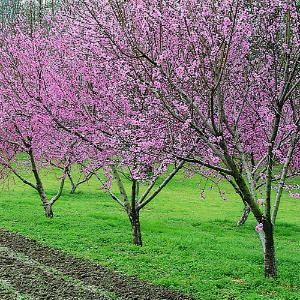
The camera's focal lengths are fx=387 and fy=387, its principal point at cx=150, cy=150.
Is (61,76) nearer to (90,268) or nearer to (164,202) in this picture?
(90,268)

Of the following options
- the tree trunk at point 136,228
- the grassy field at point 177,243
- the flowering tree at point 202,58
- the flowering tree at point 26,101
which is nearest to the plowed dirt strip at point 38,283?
the grassy field at point 177,243

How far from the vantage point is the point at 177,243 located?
12.4 metres

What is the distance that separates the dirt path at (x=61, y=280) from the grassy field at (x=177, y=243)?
464 mm

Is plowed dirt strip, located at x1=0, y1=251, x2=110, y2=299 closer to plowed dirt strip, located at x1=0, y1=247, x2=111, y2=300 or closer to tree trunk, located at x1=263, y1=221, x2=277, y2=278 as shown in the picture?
plowed dirt strip, located at x1=0, y1=247, x2=111, y2=300

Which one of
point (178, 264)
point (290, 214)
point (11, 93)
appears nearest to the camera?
point (178, 264)

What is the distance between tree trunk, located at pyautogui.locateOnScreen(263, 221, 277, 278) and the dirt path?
87.1 inches

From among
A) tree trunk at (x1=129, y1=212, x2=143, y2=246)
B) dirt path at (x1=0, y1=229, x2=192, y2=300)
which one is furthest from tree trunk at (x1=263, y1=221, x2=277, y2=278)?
tree trunk at (x1=129, y1=212, x2=143, y2=246)

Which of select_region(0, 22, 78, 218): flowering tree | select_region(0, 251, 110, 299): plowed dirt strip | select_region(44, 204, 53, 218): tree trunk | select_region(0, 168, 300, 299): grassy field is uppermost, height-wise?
select_region(0, 22, 78, 218): flowering tree

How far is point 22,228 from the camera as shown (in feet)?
43.2

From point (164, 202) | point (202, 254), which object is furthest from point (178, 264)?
point (164, 202)

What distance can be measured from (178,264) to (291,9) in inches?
255

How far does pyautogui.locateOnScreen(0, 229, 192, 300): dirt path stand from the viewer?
736cm

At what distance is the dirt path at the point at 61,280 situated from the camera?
7359mm

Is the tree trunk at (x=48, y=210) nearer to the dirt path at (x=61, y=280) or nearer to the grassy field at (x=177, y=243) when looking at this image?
the grassy field at (x=177, y=243)
